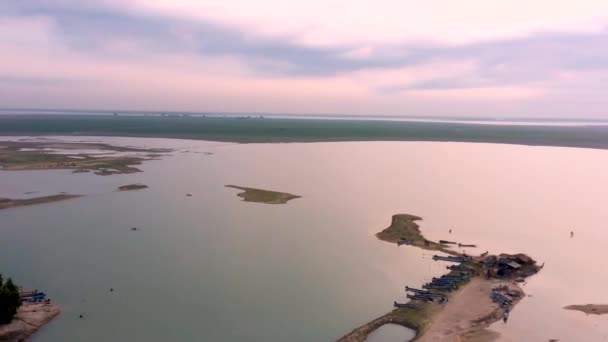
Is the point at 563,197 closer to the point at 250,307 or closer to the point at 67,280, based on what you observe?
the point at 250,307

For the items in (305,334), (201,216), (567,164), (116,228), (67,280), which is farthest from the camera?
(567,164)

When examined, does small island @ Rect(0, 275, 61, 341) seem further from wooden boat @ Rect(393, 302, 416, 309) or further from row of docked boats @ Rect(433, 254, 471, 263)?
row of docked boats @ Rect(433, 254, 471, 263)

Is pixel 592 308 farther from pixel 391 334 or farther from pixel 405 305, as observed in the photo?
pixel 391 334

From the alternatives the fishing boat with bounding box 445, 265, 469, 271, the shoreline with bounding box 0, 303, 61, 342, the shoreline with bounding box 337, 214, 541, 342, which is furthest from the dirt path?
the shoreline with bounding box 0, 303, 61, 342

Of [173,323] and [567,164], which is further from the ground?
[567,164]

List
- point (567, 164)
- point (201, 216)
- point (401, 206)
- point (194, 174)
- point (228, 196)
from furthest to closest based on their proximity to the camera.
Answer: point (567, 164) → point (194, 174) → point (228, 196) → point (401, 206) → point (201, 216)

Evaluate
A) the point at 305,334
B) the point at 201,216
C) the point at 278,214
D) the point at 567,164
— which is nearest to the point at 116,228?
the point at 201,216

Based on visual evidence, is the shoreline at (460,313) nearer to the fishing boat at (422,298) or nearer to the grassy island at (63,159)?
the fishing boat at (422,298)
